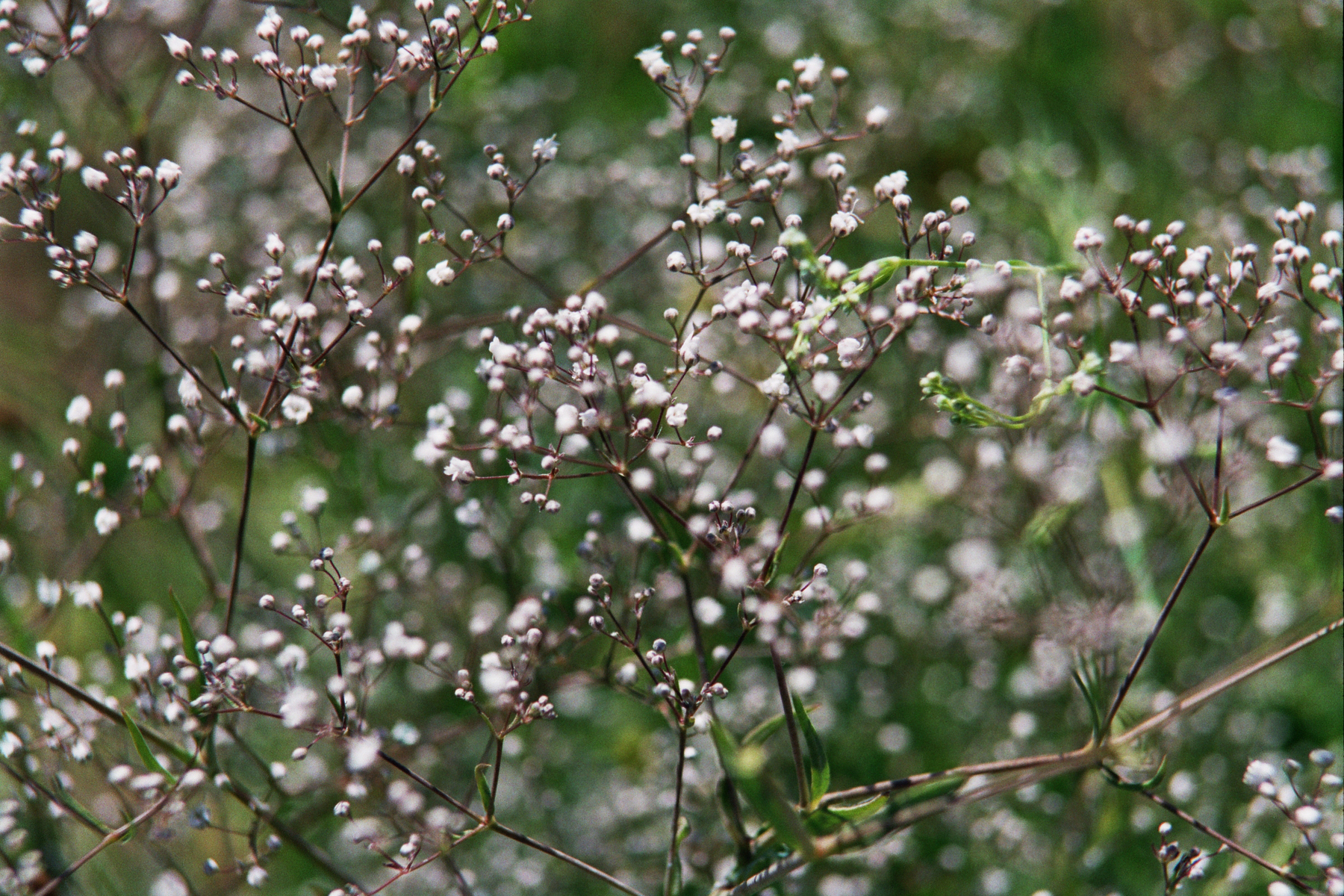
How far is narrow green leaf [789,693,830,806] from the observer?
1.93 metres

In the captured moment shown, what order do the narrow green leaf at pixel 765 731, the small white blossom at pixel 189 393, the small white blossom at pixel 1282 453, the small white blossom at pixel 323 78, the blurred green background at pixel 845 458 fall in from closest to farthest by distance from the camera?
the small white blossom at pixel 1282 453 → the narrow green leaf at pixel 765 731 → the small white blossom at pixel 323 78 → the small white blossom at pixel 189 393 → the blurred green background at pixel 845 458

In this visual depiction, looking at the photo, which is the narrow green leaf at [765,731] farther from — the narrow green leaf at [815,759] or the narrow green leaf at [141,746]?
the narrow green leaf at [141,746]

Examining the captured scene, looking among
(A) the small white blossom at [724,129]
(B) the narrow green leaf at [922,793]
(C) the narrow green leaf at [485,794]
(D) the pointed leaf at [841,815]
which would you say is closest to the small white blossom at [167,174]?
(A) the small white blossom at [724,129]

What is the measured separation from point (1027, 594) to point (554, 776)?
196 centimetres

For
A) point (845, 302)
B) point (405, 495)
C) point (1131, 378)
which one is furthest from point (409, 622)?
point (1131, 378)

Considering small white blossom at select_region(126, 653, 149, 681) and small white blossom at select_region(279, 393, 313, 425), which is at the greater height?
small white blossom at select_region(279, 393, 313, 425)

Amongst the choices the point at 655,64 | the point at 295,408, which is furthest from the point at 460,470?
the point at 655,64

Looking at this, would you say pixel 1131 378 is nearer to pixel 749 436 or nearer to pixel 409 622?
pixel 749 436

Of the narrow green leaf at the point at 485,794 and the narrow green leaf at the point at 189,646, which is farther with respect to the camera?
the narrow green leaf at the point at 189,646

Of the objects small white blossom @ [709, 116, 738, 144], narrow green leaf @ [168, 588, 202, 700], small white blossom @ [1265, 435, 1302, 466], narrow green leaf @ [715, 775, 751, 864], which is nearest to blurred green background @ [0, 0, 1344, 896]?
narrow green leaf @ [715, 775, 751, 864]

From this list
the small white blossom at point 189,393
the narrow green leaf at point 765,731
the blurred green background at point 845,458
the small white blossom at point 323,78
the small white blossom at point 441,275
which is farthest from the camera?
the blurred green background at point 845,458

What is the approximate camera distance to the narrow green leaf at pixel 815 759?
6.32 feet

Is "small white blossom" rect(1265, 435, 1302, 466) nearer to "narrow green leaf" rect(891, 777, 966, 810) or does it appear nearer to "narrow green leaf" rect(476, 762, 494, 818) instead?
"narrow green leaf" rect(891, 777, 966, 810)

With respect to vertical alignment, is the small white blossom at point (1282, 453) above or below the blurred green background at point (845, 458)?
below
